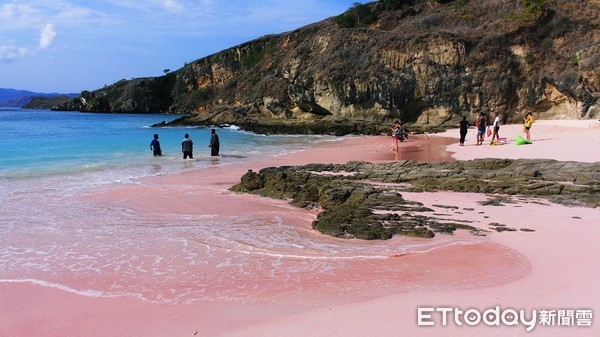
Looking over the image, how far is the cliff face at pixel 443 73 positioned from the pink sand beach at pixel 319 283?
96.8 feet

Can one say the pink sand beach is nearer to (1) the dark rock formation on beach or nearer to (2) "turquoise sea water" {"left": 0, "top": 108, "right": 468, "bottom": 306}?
(2) "turquoise sea water" {"left": 0, "top": 108, "right": 468, "bottom": 306}

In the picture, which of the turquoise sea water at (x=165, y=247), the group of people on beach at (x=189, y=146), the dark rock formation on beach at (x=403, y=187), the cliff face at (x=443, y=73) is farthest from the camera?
the cliff face at (x=443, y=73)

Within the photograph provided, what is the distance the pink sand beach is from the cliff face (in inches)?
1162

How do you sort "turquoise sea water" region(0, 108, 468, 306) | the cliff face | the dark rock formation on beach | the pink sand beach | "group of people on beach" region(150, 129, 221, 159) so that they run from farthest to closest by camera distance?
the cliff face, "group of people on beach" region(150, 129, 221, 159), the dark rock formation on beach, "turquoise sea water" region(0, 108, 468, 306), the pink sand beach

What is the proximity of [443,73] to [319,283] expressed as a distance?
37.0m

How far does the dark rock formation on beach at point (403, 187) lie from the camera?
823cm

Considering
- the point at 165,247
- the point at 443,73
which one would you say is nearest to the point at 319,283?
the point at 165,247

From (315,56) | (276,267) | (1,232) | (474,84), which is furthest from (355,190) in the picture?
(315,56)

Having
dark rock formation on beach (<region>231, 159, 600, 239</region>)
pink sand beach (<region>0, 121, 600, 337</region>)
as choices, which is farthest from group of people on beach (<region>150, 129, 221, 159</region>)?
pink sand beach (<region>0, 121, 600, 337</region>)

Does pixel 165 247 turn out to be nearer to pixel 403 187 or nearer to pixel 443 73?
pixel 403 187

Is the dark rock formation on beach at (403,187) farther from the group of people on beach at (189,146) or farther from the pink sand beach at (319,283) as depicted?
the group of people on beach at (189,146)

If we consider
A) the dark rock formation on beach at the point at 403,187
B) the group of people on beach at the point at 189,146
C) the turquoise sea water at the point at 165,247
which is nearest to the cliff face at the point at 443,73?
the group of people on beach at the point at 189,146

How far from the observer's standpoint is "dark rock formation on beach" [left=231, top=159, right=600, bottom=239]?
8.23 m

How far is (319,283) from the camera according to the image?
5.85 meters
